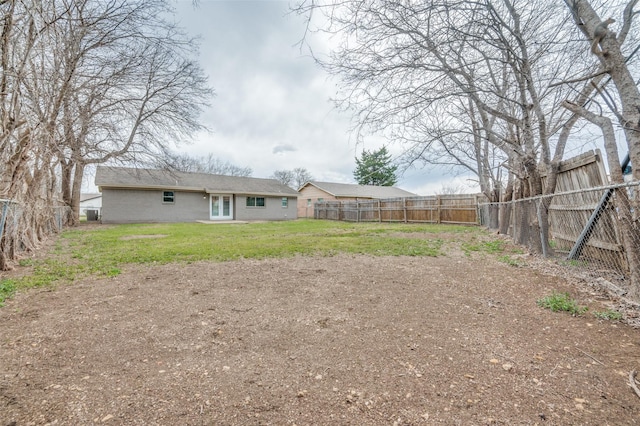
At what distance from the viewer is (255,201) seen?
20.1 m

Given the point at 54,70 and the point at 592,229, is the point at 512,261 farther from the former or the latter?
the point at 54,70

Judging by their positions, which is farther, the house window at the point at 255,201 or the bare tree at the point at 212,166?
the bare tree at the point at 212,166

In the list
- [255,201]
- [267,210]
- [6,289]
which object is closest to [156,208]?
[255,201]

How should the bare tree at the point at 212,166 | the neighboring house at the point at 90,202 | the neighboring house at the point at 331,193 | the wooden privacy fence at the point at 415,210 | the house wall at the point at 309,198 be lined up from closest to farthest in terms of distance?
1. the wooden privacy fence at the point at 415,210
2. the neighboring house at the point at 331,193
3. the house wall at the point at 309,198
4. the neighboring house at the point at 90,202
5. the bare tree at the point at 212,166

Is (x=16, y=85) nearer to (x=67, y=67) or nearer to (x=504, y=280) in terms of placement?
(x=67, y=67)

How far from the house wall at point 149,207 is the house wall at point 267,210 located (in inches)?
83.7

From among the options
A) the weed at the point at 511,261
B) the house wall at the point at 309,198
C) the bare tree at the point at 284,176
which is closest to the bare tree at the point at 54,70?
the weed at the point at 511,261

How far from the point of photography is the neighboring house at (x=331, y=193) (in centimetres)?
2725

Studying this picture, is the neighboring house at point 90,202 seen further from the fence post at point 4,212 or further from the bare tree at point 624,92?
the bare tree at point 624,92

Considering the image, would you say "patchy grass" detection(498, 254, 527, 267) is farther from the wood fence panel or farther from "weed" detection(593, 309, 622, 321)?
"weed" detection(593, 309, 622, 321)

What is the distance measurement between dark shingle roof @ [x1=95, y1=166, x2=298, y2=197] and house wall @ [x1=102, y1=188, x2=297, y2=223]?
51cm

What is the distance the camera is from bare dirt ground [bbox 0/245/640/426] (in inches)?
63.7

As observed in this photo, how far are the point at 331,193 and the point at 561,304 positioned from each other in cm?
2389

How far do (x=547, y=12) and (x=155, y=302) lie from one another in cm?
676
